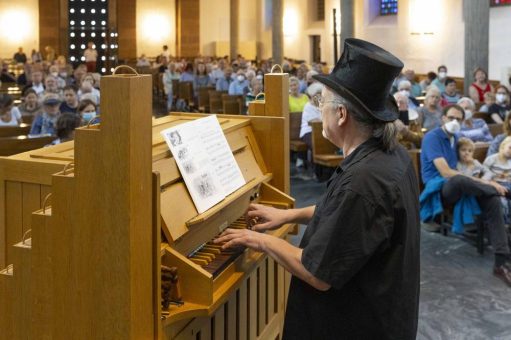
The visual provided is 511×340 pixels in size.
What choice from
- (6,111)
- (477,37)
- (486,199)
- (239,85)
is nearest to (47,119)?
(6,111)

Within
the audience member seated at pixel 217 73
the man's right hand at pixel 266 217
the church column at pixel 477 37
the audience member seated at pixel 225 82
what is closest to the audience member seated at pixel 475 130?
the church column at pixel 477 37

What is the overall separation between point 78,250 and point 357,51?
114 centimetres

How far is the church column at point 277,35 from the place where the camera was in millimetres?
22406

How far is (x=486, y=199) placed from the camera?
240 inches

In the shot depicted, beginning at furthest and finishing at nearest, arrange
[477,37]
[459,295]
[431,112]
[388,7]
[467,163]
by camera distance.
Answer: [388,7] → [477,37] → [431,112] → [467,163] → [459,295]

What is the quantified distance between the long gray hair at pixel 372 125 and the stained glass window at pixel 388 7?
65.3 ft

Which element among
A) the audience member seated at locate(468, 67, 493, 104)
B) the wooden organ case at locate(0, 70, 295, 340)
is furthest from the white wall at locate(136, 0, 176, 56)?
the wooden organ case at locate(0, 70, 295, 340)

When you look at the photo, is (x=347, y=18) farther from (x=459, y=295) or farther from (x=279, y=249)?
(x=279, y=249)

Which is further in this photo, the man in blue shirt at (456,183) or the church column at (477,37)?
the church column at (477,37)

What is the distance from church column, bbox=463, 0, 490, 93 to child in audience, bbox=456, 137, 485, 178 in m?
7.10

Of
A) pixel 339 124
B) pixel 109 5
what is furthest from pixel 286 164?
pixel 109 5

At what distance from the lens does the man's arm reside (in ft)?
7.79

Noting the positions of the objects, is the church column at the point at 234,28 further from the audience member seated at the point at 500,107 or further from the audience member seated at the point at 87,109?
the audience member seated at the point at 87,109

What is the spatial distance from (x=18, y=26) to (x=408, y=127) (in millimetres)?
22515
